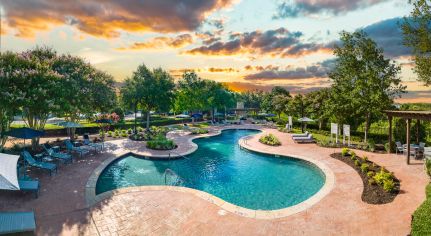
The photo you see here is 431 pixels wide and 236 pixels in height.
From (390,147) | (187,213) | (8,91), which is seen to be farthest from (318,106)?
(8,91)

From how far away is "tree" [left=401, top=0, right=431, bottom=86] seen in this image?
1634 cm

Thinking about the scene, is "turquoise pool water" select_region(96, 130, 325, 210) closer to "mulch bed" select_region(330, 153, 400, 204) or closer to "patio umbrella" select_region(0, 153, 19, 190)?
"mulch bed" select_region(330, 153, 400, 204)

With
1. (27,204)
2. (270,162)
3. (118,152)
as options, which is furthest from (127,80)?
(27,204)

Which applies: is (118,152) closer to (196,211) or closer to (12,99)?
(12,99)

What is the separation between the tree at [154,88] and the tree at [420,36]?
30.2 meters

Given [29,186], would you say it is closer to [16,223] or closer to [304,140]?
[16,223]

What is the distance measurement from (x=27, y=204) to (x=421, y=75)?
2469 cm

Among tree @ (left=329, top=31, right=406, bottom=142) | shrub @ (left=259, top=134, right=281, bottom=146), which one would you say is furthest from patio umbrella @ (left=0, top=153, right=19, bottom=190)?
tree @ (left=329, top=31, right=406, bottom=142)

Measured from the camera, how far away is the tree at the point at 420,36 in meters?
16.3

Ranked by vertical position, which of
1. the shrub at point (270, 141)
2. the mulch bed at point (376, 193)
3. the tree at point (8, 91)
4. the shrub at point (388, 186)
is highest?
the tree at point (8, 91)

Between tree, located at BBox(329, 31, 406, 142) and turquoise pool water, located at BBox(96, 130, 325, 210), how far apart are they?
11.3m

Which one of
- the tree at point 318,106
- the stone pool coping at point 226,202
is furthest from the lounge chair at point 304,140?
the tree at point 318,106

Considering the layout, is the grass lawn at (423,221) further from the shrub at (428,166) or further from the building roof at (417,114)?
the building roof at (417,114)

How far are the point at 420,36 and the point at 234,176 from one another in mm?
15449
